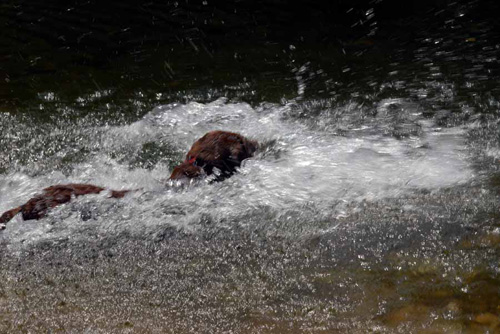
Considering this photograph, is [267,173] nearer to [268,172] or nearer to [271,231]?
[268,172]

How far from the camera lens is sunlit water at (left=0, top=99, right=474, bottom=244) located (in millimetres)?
3729

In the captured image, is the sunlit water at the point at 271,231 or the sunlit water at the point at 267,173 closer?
the sunlit water at the point at 271,231

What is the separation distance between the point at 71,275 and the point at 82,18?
19.3 feet

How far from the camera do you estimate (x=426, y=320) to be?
265cm

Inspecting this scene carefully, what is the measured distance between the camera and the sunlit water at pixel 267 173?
373 cm

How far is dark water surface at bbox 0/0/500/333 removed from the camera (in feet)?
9.49

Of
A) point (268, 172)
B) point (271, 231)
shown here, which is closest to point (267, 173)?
point (268, 172)

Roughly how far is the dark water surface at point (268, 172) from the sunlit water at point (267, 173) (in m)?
0.02

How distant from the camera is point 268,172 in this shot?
4168 millimetres

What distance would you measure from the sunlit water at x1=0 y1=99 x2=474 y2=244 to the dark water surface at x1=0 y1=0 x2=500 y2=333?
18mm

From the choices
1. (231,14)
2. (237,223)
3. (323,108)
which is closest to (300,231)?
(237,223)

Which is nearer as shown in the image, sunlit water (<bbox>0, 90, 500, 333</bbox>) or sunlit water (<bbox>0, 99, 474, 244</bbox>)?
sunlit water (<bbox>0, 90, 500, 333</bbox>)

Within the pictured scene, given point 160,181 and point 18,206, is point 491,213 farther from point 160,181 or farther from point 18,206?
point 18,206

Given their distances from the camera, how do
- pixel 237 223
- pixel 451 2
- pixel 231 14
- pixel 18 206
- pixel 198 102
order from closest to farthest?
1. pixel 237 223
2. pixel 18 206
3. pixel 198 102
4. pixel 451 2
5. pixel 231 14
